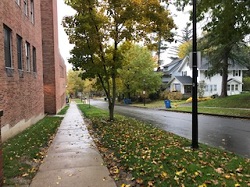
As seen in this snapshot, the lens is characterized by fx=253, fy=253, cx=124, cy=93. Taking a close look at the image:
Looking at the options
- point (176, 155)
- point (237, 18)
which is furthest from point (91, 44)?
point (176, 155)

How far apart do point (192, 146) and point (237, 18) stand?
391 inches

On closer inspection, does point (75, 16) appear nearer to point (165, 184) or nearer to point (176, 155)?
point (176, 155)

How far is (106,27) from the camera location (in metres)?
14.1

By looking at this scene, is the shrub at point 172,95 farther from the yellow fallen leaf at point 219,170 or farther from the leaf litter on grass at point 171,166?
the yellow fallen leaf at point 219,170

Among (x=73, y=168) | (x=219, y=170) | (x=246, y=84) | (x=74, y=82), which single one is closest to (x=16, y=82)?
(x=73, y=168)

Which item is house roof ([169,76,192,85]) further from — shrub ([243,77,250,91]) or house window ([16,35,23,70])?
house window ([16,35,23,70])

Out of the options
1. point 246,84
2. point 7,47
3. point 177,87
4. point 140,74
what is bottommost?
point 177,87

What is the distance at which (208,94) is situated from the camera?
49875 mm

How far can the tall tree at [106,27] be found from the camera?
13.1 metres

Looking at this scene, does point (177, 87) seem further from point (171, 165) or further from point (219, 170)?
point (219, 170)

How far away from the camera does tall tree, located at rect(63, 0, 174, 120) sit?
514 inches

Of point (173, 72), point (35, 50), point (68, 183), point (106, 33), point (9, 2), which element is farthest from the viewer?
point (173, 72)

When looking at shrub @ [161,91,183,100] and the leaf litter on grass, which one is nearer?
the leaf litter on grass

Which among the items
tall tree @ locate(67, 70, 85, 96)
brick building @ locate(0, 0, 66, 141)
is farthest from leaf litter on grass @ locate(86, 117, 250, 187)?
tall tree @ locate(67, 70, 85, 96)
